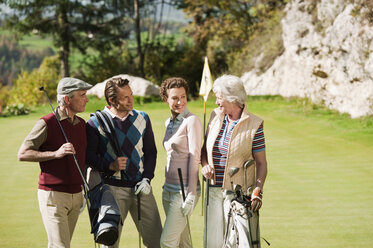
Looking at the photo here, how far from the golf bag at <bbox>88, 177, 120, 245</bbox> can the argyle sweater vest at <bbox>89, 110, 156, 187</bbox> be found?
0.60 ft

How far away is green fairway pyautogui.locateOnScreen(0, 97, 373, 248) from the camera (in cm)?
636

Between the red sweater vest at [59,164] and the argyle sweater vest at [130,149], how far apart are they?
8.1 inches

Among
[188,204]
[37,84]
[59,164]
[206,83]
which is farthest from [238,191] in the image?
[37,84]

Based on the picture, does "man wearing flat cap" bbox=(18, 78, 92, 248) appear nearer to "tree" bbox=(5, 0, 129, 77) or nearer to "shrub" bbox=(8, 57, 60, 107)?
"tree" bbox=(5, 0, 129, 77)

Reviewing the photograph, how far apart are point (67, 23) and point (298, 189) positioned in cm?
2632

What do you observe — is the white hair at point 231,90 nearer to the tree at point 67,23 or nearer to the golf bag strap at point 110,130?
the golf bag strap at point 110,130

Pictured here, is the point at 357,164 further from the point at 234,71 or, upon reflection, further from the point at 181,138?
the point at 234,71

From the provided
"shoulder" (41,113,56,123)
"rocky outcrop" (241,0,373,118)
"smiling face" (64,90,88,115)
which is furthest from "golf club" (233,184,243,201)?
"rocky outcrop" (241,0,373,118)

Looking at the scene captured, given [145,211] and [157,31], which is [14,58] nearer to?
[157,31]

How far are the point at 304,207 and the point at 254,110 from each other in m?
10.8

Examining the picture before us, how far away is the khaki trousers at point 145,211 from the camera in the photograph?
4.19 m

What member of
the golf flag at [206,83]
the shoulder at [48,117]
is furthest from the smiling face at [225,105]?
the golf flag at [206,83]

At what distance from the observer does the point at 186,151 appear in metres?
4.28

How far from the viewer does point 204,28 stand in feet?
103
